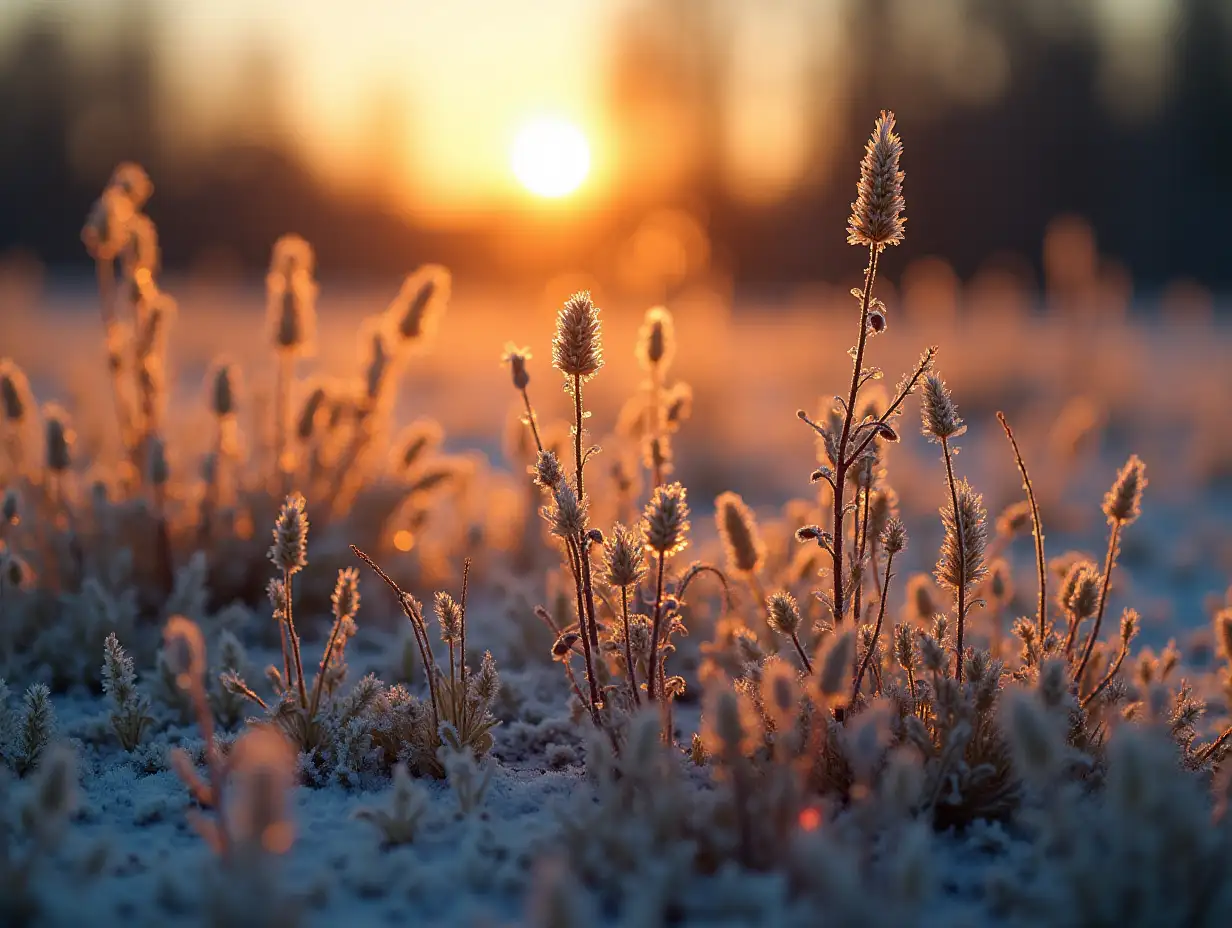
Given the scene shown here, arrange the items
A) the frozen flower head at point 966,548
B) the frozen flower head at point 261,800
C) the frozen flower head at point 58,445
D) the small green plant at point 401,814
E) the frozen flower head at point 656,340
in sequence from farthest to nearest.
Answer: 1. the frozen flower head at point 58,445
2. the frozen flower head at point 656,340
3. the frozen flower head at point 966,548
4. the small green plant at point 401,814
5. the frozen flower head at point 261,800

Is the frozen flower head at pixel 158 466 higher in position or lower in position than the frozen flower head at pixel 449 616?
higher

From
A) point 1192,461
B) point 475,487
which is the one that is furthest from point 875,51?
point 475,487

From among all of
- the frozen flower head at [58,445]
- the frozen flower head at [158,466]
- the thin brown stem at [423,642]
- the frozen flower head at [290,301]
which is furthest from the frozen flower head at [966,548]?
the frozen flower head at [58,445]

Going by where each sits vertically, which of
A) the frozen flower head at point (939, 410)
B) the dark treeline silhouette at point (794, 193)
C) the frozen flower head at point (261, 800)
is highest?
the dark treeline silhouette at point (794, 193)

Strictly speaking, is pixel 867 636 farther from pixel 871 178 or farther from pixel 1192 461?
pixel 1192 461

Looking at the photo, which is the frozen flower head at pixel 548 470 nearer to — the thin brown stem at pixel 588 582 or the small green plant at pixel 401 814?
the thin brown stem at pixel 588 582

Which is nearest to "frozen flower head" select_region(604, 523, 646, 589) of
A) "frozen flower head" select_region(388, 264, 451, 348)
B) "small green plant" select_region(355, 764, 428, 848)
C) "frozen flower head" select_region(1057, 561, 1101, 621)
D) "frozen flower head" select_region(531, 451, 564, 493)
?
"frozen flower head" select_region(531, 451, 564, 493)
